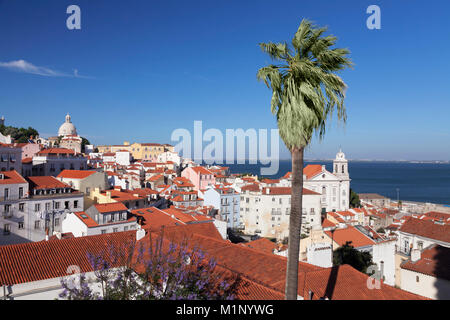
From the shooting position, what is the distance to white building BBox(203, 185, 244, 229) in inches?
2104

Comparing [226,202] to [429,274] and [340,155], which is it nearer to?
[429,274]

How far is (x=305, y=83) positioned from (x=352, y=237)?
29.5 meters

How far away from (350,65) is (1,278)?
530 inches

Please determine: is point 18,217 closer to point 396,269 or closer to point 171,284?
point 171,284

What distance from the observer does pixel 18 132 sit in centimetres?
8275

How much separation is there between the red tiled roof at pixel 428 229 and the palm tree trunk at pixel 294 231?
2587cm

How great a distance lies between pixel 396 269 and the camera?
28.8 m

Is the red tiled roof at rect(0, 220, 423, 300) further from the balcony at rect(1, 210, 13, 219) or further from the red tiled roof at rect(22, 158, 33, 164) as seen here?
the red tiled roof at rect(22, 158, 33, 164)

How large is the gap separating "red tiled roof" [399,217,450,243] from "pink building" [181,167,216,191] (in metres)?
44.0

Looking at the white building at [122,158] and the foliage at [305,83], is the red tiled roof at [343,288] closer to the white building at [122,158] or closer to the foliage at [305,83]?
the foliage at [305,83]

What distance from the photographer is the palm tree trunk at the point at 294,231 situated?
6844 millimetres

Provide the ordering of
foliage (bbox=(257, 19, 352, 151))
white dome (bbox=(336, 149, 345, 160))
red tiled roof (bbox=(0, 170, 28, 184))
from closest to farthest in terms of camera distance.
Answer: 1. foliage (bbox=(257, 19, 352, 151))
2. red tiled roof (bbox=(0, 170, 28, 184))
3. white dome (bbox=(336, 149, 345, 160))

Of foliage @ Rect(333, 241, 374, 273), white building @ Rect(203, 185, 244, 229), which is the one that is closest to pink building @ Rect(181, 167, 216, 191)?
white building @ Rect(203, 185, 244, 229)
